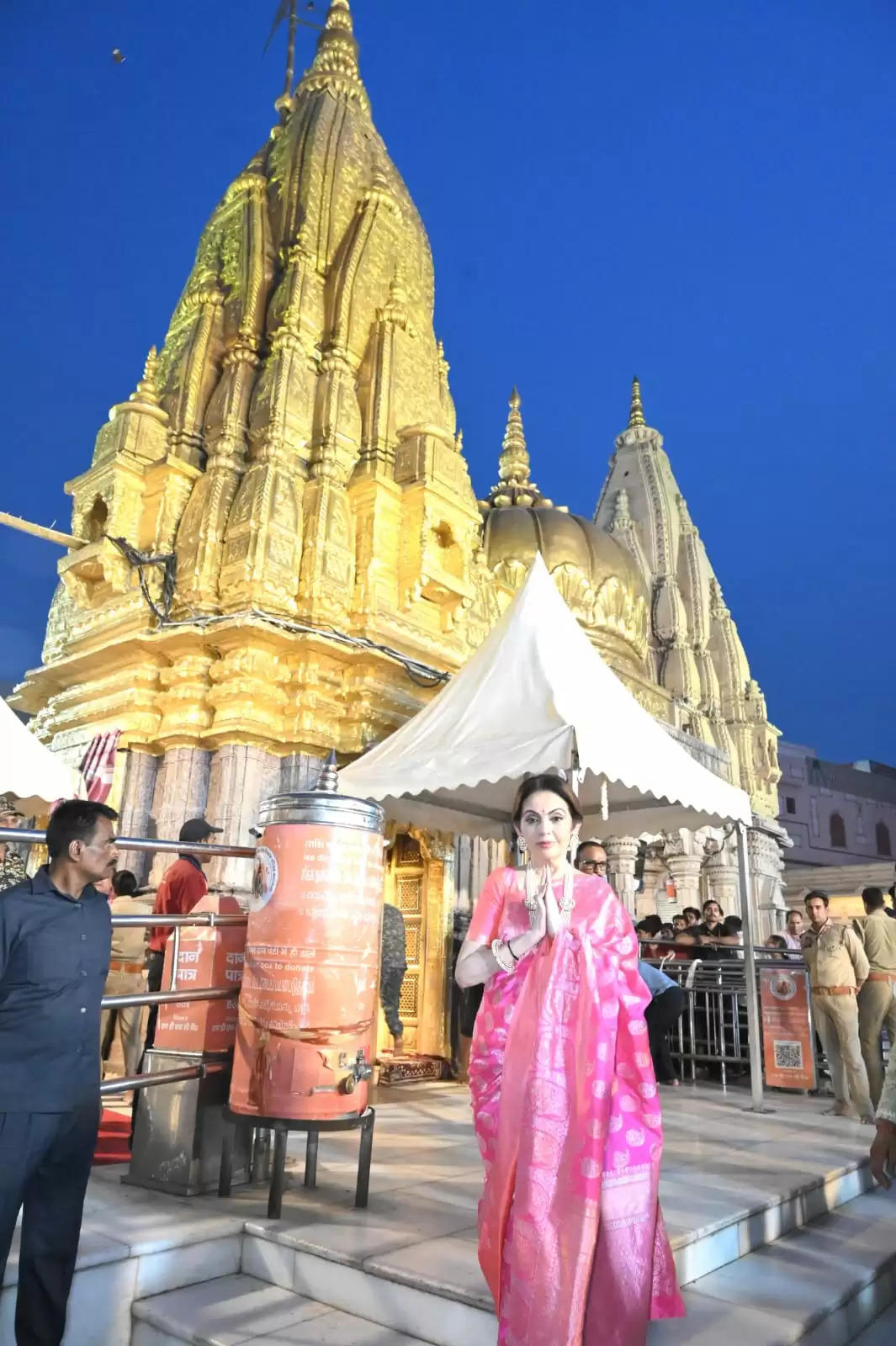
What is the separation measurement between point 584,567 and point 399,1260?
1719 cm

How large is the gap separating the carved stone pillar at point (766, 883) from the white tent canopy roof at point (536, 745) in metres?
15.6

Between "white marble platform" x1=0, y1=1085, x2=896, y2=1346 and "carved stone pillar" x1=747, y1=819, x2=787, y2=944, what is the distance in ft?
59.9

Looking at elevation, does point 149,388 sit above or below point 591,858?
above

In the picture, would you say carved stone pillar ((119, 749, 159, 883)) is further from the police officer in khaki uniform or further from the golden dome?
the golden dome

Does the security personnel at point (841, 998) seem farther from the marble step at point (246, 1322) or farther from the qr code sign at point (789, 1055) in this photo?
the marble step at point (246, 1322)

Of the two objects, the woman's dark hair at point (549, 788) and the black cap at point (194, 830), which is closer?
the woman's dark hair at point (549, 788)

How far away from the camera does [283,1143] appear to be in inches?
136

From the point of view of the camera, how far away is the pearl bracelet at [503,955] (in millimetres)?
2670

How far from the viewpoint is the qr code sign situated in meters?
8.04

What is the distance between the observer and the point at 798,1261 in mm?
3596

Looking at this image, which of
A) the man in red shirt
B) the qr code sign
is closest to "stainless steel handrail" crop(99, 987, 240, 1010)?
the man in red shirt

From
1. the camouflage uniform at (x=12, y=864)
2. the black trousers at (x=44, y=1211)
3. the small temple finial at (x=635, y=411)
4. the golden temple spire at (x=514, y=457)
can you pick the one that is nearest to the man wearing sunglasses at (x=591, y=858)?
the black trousers at (x=44, y=1211)

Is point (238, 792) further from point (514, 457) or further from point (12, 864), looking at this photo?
point (514, 457)

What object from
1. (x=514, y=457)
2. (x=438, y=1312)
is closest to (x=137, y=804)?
(x=438, y=1312)
